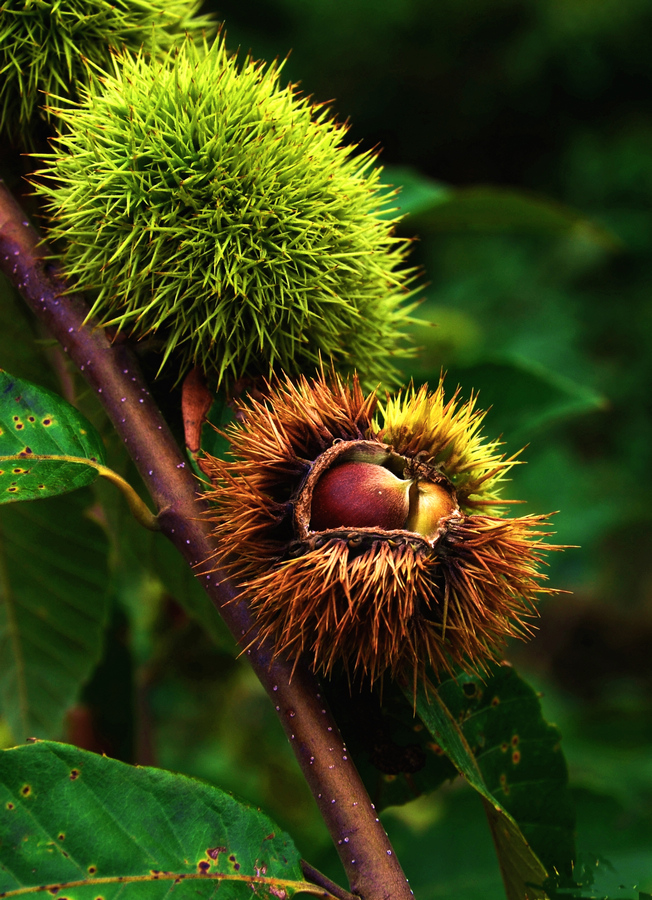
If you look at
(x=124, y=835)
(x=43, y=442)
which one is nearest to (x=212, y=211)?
(x=43, y=442)

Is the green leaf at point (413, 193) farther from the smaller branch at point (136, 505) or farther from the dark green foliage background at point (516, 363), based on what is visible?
the smaller branch at point (136, 505)

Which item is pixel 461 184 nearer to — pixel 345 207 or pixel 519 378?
pixel 519 378

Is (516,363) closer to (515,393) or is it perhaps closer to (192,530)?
(515,393)

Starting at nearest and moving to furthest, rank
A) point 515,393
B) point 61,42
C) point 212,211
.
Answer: point 212,211 → point 61,42 → point 515,393

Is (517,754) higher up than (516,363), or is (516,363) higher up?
(516,363)

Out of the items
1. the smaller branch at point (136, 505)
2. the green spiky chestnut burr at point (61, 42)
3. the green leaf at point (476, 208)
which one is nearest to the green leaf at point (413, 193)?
the green leaf at point (476, 208)

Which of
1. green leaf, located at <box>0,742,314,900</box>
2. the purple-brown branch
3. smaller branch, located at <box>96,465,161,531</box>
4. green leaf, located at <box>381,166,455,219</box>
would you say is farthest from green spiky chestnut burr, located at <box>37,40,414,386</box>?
green leaf, located at <box>381,166,455,219</box>

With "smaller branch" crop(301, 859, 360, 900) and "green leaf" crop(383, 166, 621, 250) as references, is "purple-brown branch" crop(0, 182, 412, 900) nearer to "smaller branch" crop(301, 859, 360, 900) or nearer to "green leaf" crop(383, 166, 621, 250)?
"smaller branch" crop(301, 859, 360, 900)

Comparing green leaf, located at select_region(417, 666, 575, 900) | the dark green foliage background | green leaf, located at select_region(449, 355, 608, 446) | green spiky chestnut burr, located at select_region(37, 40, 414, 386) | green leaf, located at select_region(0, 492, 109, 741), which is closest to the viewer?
green spiky chestnut burr, located at select_region(37, 40, 414, 386)
